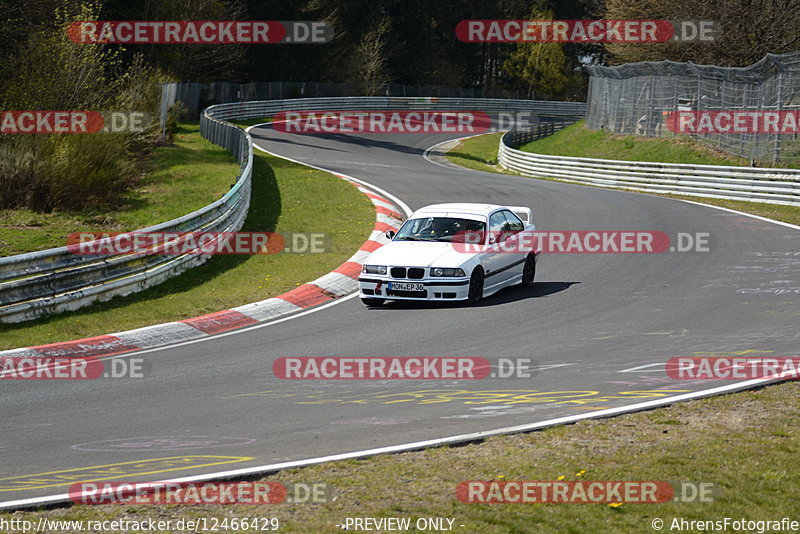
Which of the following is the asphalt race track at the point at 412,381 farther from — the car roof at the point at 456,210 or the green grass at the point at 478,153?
the green grass at the point at 478,153

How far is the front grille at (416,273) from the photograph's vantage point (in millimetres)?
13430

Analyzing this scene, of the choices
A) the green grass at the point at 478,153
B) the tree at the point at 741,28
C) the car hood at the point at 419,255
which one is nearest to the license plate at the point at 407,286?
the car hood at the point at 419,255

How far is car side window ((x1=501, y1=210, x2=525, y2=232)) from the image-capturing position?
15.2 metres

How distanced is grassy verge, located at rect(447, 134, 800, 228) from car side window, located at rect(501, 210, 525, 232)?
8415 millimetres

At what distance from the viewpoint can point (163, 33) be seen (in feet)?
178

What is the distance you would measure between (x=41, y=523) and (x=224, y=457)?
1602 mm

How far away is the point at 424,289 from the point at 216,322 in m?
2.96

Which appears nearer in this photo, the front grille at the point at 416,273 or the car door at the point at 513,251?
→ the front grille at the point at 416,273

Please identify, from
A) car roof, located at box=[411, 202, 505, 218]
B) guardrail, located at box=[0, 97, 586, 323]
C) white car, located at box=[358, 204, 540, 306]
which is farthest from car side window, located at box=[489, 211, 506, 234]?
guardrail, located at box=[0, 97, 586, 323]

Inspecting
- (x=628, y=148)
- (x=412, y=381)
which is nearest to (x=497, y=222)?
(x=412, y=381)

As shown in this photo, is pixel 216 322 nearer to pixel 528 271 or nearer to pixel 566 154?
pixel 528 271

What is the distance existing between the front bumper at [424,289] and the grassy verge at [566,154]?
35.3 ft

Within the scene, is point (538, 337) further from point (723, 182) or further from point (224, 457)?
point (723, 182)

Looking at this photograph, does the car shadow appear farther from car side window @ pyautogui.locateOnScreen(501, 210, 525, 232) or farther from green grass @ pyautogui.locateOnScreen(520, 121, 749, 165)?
green grass @ pyautogui.locateOnScreen(520, 121, 749, 165)
